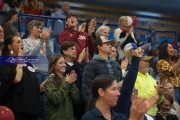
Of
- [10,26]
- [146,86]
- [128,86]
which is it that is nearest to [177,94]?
[146,86]

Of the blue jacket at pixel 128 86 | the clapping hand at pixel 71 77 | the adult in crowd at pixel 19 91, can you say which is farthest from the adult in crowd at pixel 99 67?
the blue jacket at pixel 128 86

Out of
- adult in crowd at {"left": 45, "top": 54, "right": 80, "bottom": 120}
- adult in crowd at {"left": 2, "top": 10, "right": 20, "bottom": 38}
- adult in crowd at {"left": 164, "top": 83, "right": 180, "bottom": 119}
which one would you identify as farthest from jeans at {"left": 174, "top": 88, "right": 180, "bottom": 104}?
adult in crowd at {"left": 2, "top": 10, "right": 20, "bottom": 38}

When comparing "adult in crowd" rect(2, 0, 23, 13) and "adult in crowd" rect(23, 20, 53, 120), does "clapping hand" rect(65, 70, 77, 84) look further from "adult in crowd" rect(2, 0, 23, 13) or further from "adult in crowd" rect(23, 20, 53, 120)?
"adult in crowd" rect(2, 0, 23, 13)

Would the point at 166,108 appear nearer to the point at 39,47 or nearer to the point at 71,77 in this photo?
the point at 71,77

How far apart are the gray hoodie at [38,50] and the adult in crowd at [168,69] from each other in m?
1.62

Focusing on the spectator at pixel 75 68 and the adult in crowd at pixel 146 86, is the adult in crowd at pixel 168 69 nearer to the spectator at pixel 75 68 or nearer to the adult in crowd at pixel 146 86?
the adult in crowd at pixel 146 86

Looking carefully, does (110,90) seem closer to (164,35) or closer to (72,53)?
(72,53)

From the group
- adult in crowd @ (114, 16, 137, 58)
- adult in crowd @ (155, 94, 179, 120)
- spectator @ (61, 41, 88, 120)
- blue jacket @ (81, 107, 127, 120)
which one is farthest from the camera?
adult in crowd @ (114, 16, 137, 58)

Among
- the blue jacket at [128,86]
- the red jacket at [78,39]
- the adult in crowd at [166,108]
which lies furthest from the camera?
the red jacket at [78,39]

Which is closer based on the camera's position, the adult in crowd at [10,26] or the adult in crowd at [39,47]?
the adult in crowd at [39,47]

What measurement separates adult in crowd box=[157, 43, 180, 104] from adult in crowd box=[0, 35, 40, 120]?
6.48ft

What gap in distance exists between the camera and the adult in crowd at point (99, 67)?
324cm

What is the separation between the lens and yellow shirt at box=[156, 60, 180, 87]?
4.30 metres

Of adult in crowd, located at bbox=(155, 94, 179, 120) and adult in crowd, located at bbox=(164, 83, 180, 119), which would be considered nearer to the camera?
adult in crowd, located at bbox=(155, 94, 179, 120)
